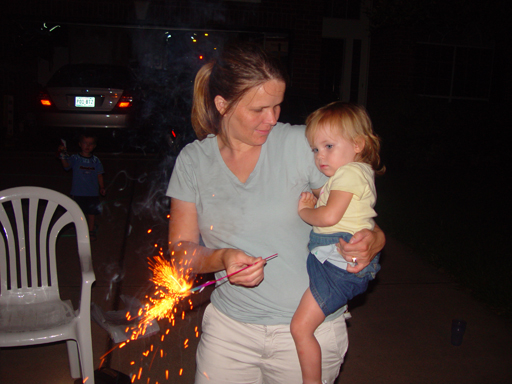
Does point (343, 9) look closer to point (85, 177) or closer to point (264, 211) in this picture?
point (85, 177)

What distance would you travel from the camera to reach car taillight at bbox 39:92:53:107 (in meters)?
9.34

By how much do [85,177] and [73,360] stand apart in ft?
8.89

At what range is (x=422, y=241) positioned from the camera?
19.7 ft

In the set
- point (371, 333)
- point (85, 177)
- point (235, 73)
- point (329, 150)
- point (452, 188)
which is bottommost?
point (371, 333)

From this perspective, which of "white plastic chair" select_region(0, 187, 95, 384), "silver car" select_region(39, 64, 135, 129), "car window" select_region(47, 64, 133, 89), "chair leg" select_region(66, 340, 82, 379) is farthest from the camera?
"car window" select_region(47, 64, 133, 89)

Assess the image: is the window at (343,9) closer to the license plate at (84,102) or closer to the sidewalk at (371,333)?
the license plate at (84,102)

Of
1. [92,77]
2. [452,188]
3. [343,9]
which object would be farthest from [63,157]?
[343,9]

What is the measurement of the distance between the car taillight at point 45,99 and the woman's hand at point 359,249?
8846 mm

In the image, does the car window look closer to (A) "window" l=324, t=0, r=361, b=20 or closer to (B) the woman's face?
(A) "window" l=324, t=0, r=361, b=20

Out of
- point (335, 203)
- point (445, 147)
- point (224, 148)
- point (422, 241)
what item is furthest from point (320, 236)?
point (445, 147)

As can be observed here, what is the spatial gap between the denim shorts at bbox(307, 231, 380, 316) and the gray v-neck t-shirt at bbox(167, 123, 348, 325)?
38mm

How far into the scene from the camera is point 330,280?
1.93 metres

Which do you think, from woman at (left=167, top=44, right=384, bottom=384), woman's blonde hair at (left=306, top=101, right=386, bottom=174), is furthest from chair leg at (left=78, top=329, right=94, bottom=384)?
woman's blonde hair at (left=306, top=101, right=386, bottom=174)

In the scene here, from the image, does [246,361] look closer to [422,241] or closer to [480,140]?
[422,241]
